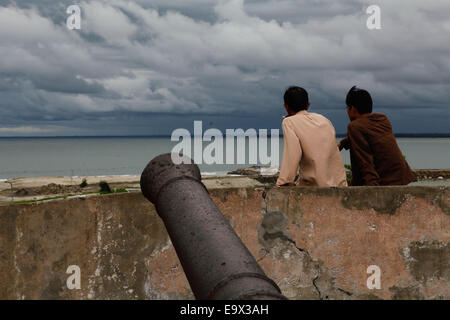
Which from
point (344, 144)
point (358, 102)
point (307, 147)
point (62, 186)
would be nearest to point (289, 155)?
point (307, 147)

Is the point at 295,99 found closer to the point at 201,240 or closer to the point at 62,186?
Result: the point at 201,240

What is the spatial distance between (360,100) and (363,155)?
0.46 m

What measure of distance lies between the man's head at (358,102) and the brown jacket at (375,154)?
6cm

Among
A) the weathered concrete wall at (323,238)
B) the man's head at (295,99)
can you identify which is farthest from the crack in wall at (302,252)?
the man's head at (295,99)

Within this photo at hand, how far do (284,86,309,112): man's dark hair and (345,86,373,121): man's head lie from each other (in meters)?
0.42

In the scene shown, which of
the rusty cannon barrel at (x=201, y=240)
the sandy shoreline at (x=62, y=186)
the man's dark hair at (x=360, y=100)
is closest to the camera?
the rusty cannon barrel at (x=201, y=240)

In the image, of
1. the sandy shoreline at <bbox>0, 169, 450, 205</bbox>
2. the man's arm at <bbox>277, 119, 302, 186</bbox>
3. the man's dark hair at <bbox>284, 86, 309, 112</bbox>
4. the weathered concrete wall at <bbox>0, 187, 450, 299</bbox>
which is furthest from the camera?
the sandy shoreline at <bbox>0, 169, 450, 205</bbox>

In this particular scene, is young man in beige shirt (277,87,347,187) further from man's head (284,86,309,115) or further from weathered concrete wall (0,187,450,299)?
weathered concrete wall (0,187,450,299)

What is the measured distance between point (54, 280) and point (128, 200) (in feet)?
2.39

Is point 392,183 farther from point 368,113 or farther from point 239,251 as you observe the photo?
point 239,251

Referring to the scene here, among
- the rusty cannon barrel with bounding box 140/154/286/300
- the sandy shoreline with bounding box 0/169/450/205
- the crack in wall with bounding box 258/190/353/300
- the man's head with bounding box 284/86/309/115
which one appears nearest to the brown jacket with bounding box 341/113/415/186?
the man's head with bounding box 284/86/309/115

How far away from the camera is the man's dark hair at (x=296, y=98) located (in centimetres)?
363

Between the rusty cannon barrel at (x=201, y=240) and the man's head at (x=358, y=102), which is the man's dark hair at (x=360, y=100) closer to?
the man's head at (x=358, y=102)

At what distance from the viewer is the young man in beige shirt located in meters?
3.54
